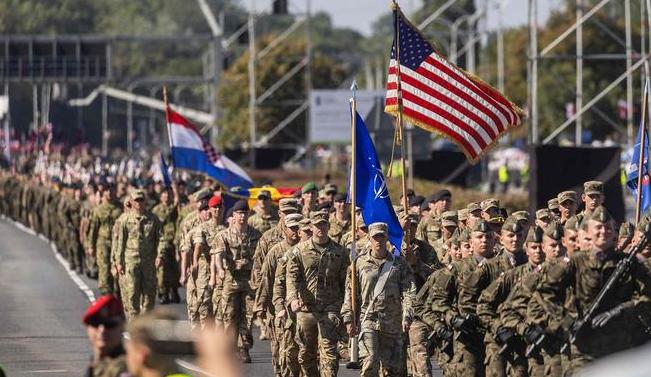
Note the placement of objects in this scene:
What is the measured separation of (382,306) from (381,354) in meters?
0.38

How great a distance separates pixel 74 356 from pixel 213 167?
8656 mm

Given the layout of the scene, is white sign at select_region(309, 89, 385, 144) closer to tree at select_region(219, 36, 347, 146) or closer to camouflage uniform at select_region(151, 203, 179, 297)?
tree at select_region(219, 36, 347, 146)

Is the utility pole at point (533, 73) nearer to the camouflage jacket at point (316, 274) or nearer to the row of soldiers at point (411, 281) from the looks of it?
the row of soldiers at point (411, 281)

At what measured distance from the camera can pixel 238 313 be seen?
68.0 ft

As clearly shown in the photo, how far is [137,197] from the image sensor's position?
2448 cm

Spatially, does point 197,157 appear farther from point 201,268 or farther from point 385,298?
point 385,298

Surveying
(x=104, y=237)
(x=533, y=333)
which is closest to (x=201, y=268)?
(x=104, y=237)

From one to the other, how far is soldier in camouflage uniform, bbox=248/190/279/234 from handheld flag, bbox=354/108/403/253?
435 cm

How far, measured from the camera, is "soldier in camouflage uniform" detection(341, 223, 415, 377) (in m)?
16.3

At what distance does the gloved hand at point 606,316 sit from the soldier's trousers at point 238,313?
8.06 m

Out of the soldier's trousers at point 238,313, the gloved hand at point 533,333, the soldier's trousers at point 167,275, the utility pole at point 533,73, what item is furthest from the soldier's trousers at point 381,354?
the utility pole at point 533,73

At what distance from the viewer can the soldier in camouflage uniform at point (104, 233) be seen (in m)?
27.6

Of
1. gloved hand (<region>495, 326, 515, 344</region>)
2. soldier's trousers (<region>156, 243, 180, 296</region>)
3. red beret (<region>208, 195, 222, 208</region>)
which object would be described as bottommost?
soldier's trousers (<region>156, 243, 180, 296</region>)

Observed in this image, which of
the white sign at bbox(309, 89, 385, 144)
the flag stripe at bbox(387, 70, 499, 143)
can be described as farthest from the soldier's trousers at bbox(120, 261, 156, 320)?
the white sign at bbox(309, 89, 385, 144)
